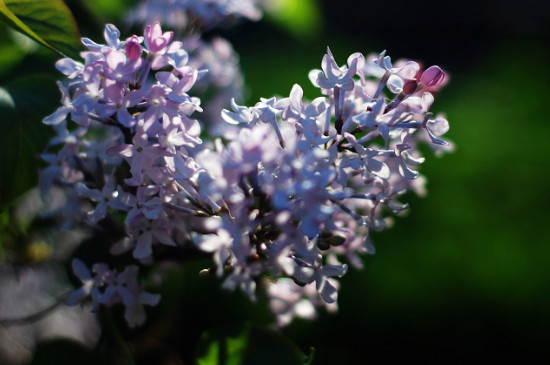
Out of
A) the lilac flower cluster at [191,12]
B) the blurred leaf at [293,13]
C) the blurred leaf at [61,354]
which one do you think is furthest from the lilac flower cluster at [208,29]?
the blurred leaf at [61,354]

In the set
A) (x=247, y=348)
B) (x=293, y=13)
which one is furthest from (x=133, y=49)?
(x=293, y=13)

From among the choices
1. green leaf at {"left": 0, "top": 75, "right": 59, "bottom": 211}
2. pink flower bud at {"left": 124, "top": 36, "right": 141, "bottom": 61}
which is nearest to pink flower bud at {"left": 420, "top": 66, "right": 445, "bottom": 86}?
pink flower bud at {"left": 124, "top": 36, "right": 141, "bottom": 61}

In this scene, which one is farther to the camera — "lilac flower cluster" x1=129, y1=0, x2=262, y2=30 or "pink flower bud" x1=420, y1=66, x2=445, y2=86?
"lilac flower cluster" x1=129, y1=0, x2=262, y2=30

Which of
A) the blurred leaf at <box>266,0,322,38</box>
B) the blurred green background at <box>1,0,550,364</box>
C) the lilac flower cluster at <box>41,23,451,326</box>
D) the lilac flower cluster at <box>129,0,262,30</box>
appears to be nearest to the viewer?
the lilac flower cluster at <box>41,23,451,326</box>

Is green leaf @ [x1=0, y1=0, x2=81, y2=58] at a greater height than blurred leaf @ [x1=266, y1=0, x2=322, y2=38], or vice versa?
blurred leaf @ [x1=266, y1=0, x2=322, y2=38]

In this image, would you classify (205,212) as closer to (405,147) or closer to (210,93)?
(405,147)

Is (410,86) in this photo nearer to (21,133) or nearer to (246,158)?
(246,158)

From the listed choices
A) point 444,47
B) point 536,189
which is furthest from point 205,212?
point 444,47

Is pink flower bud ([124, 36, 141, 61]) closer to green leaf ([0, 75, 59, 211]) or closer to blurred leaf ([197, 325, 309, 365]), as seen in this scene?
green leaf ([0, 75, 59, 211])
